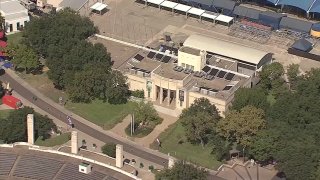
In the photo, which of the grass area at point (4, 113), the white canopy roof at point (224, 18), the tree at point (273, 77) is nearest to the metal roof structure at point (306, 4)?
the white canopy roof at point (224, 18)

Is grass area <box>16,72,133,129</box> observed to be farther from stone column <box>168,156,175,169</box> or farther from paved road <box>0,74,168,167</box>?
stone column <box>168,156,175,169</box>

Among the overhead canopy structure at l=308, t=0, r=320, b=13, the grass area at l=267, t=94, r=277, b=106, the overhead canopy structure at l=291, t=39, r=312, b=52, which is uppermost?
the overhead canopy structure at l=308, t=0, r=320, b=13

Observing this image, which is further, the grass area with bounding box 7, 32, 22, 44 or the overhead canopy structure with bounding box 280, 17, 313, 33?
the overhead canopy structure with bounding box 280, 17, 313, 33

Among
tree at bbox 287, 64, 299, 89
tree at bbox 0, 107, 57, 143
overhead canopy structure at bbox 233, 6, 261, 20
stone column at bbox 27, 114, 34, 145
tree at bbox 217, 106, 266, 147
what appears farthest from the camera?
overhead canopy structure at bbox 233, 6, 261, 20

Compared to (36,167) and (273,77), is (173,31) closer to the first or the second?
(273,77)

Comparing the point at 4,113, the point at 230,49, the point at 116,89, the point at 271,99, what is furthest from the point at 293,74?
the point at 4,113

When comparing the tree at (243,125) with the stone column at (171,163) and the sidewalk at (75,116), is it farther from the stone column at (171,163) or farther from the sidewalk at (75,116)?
the stone column at (171,163)

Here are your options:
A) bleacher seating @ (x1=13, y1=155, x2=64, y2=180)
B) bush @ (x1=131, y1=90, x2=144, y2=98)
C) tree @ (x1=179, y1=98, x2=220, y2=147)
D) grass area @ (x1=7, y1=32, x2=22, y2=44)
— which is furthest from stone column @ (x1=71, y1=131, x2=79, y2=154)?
grass area @ (x1=7, y1=32, x2=22, y2=44)

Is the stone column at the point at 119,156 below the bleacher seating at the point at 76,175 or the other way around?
the other way around
